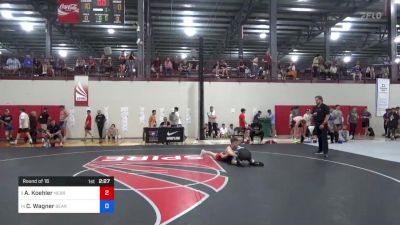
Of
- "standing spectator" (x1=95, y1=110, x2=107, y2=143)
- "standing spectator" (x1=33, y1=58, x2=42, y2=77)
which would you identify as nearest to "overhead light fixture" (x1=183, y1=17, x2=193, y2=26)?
"standing spectator" (x1=33, y1=58, x2=42, y2=77)

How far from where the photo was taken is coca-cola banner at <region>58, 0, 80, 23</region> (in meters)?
15.4

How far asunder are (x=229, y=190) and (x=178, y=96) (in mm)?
13319

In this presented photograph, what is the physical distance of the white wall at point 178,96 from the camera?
722 inches

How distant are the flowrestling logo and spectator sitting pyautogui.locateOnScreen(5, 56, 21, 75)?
10786 mm

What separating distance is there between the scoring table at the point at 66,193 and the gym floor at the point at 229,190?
1534mm

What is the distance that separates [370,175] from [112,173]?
5.37 m

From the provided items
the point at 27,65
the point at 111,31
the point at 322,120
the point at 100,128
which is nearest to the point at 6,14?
the point at 111,31

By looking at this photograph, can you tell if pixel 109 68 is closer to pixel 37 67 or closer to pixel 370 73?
pixel 37 67

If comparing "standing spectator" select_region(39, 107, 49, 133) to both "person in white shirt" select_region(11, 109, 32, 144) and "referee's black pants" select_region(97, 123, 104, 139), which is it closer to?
"person in white shirt" select_region(11, 109, 32, 144)

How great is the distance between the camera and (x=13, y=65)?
18.6 m

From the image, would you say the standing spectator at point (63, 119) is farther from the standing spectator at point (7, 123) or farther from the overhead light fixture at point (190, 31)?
the overhead light fixture at point (190, 31)

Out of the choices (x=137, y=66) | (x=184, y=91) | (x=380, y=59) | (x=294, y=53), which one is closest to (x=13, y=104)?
(x=137, y=66)

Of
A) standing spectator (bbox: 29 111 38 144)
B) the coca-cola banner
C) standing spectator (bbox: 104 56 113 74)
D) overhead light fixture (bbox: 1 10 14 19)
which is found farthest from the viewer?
overhead light fixture (bbox: 1 10 14 19)

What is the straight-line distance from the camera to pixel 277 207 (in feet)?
16.7
